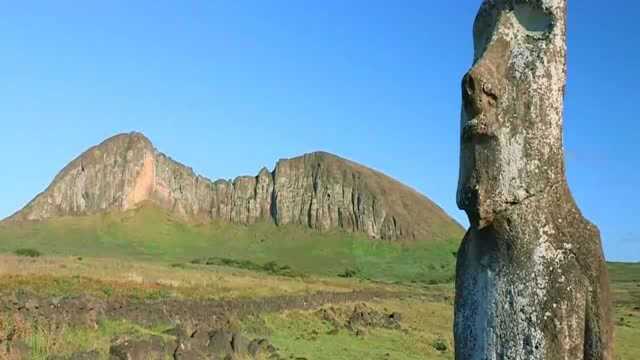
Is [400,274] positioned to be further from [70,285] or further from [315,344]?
[315,344]

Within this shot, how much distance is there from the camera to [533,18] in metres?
4.30

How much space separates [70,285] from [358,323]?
14.5 m

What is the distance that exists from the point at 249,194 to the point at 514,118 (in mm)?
186366

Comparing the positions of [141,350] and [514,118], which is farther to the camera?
[141,350]

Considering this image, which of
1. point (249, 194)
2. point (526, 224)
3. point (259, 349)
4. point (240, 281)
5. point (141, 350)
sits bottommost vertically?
point (259, 349)

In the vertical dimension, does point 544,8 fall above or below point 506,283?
above

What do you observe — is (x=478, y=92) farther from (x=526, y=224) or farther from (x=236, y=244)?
(x=236, y=244)

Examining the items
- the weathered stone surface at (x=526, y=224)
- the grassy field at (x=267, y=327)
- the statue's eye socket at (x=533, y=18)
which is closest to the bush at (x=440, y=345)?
the grassy field at (x=267, y=327)

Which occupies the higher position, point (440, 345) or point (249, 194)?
point (249, 194)

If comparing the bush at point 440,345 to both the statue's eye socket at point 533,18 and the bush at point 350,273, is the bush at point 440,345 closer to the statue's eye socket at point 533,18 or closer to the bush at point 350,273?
the statue's eye socket at point 533,18

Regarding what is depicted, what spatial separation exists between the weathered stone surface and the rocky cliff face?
165 meters

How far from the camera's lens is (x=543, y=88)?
13.5ft

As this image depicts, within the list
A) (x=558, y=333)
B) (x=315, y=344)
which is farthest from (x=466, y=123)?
(x=315, y=344)

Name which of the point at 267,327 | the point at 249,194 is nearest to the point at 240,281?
the point at 267,327
